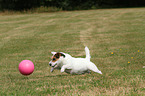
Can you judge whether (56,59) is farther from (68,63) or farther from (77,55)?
(77,55)

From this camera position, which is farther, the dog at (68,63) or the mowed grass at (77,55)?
the dog at (68,63)

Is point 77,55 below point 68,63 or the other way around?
below

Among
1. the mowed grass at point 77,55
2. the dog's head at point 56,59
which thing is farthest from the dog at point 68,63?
the mowed grass at point 77,55

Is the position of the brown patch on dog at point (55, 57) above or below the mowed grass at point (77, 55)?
above

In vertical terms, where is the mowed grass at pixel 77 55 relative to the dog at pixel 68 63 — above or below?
below

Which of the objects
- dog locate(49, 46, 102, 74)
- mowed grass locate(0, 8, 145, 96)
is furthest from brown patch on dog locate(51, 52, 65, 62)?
mowed grass locate(0, 8, 145, 96)

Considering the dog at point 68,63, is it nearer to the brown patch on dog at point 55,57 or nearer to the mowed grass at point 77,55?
the brown patch on dog at point 55,57

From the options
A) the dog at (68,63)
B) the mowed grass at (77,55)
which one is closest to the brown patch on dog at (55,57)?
the dog at (68,63)

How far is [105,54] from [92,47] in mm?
1841

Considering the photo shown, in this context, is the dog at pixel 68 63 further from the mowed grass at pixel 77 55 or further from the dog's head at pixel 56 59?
the mowed grass at pixel 77 55

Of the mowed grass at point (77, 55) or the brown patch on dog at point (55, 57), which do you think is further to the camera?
the brown patch on dog at point (55, 57)

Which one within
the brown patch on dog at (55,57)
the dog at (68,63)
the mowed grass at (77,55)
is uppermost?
the brown patch on dog at (55,57)

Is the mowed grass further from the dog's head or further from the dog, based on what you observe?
the dog's head

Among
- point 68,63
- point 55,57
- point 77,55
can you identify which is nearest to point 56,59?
point 55,57
